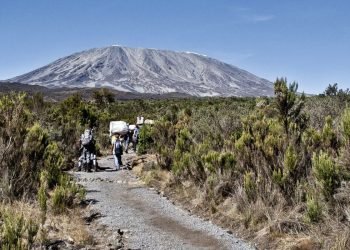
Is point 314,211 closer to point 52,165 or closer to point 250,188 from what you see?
point 250,188

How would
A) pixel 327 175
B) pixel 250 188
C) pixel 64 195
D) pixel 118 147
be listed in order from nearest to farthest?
pixel 327 175
pixel 250 188
pixel 64 195
pixel 118 147

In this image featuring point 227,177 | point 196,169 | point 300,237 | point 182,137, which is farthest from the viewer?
point 182,137

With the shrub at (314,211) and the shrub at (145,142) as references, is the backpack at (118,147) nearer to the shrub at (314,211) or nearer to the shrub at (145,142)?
the shrub at (145,142)

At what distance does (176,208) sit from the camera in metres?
11.0

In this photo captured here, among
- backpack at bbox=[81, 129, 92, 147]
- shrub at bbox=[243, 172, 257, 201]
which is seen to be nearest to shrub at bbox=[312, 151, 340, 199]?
shrub at bbox=[243, 172, 257, 201]

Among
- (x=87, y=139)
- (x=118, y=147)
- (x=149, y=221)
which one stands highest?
(x=87, y=139)

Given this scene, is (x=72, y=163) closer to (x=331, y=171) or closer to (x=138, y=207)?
(x=138, y=207)

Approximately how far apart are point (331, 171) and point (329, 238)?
976mm

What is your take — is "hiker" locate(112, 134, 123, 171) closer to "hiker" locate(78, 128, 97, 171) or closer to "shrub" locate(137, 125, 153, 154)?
"hiker" locate(78, 128, 97, 171)

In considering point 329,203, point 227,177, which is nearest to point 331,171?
point 329,203

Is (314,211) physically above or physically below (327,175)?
below

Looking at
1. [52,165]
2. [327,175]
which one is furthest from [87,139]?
[327,175]

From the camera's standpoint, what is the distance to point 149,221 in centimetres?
970

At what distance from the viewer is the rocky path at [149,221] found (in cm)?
815
